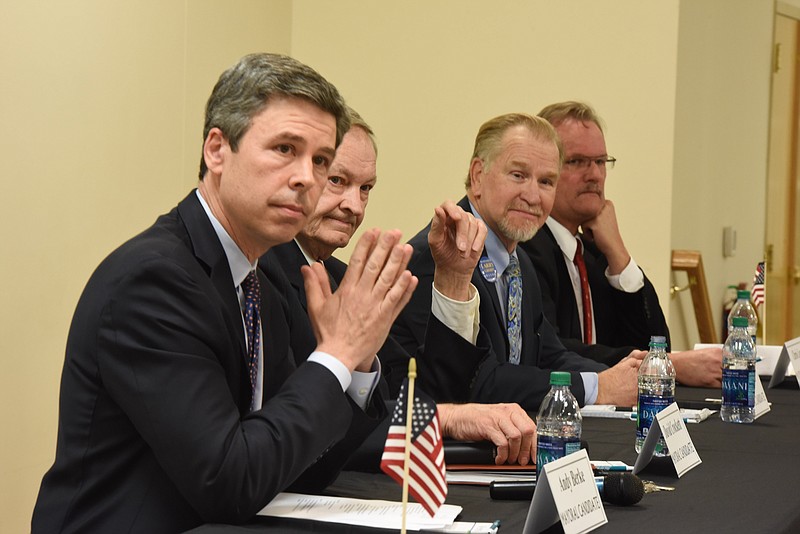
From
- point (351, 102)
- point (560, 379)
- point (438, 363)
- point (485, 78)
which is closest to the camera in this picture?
point (560, 379)

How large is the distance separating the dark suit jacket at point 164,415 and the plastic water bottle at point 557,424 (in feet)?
1.11

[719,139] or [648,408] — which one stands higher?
[719,139]

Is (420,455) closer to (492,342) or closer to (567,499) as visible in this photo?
(567,499)

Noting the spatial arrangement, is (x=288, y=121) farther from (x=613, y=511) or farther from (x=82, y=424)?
(x=613, y=511)

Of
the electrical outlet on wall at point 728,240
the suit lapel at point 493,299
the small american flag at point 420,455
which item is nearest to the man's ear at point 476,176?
the suit lapel at point 493,299

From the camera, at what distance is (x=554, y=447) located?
66.6 inches

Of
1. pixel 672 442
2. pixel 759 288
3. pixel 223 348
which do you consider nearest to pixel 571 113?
pixel 759 288

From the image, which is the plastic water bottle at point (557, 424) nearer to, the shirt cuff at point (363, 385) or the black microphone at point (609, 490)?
the black microphone at point (609, 490)

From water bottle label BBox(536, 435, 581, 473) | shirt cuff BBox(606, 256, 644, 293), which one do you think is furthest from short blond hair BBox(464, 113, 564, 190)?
water bottle label BBox(536, 435, 581, 473)

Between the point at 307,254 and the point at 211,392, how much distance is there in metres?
1.13

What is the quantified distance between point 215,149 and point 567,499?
2.78 ft

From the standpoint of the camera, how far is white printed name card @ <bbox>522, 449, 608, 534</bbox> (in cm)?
141

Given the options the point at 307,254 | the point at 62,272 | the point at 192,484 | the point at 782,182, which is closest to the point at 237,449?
the point at 192,484

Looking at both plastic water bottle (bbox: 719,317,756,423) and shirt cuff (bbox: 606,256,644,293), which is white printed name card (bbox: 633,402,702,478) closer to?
plastic water bottle (bbox: 719,317,756,423)
